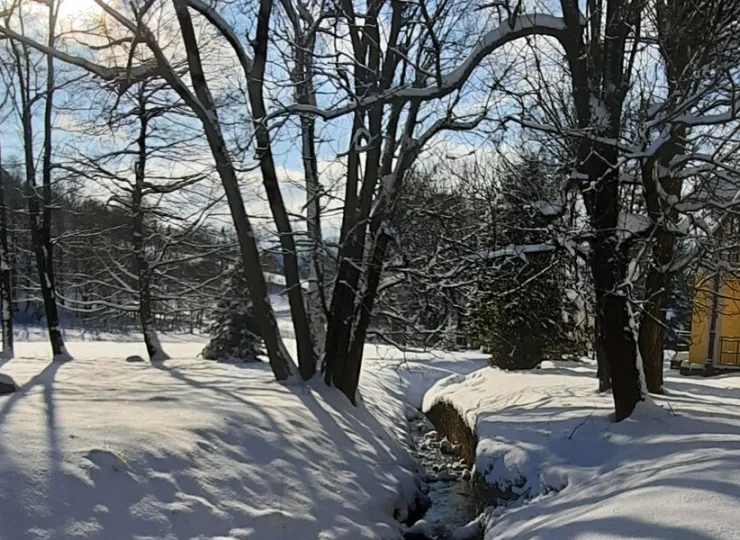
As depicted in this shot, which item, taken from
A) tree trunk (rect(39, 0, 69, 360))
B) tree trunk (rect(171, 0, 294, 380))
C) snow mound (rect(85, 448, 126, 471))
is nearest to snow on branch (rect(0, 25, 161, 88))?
tree trunk (rect(171, 0, 294, 380))

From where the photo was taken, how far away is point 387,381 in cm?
1916

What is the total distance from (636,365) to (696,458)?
7.32 ft

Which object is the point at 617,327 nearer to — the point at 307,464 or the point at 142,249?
the point at 307,464

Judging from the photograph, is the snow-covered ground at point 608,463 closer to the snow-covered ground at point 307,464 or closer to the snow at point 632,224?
the snow-covered ground at point 307,464

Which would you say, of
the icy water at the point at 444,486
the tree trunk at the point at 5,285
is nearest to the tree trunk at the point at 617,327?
the icy water at the point at 444,486

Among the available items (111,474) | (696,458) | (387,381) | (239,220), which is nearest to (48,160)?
(239,220)

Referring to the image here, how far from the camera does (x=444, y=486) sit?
9102mm

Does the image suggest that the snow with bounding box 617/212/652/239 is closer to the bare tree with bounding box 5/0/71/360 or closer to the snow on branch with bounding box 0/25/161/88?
the snow on branch with bounding box 0/25/161/88

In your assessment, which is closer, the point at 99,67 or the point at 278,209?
the point at 99,67

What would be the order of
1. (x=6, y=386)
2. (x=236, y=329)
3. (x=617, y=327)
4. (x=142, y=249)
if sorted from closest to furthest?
1. (x=617, y=327)
2. (x=6, y=386)
3. (x=142, y=249)
4. (x=236, y=329)

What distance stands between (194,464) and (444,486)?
4.41 m

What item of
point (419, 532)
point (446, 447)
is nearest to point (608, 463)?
point (419, 532)

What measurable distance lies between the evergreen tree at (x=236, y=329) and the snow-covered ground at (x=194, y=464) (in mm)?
7618

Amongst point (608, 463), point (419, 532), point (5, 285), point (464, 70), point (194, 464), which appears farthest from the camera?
point (5, 285)
